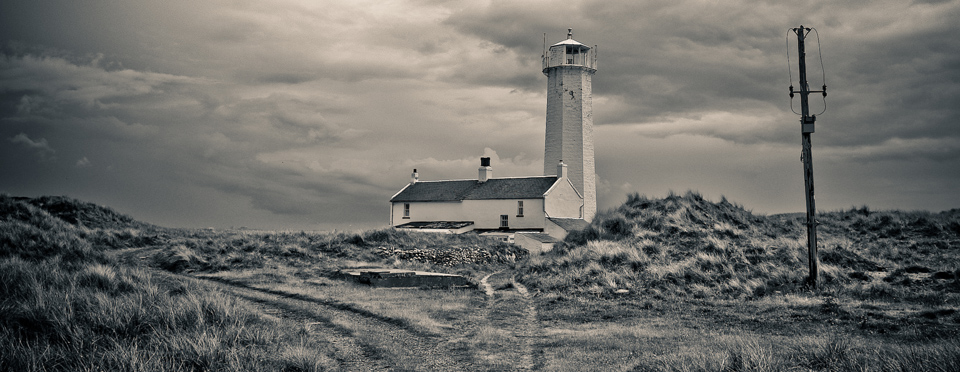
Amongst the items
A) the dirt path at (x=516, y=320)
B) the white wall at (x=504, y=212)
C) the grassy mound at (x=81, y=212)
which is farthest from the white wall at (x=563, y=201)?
the grassy mound at (x=81, y=212)

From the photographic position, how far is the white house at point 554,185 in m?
39.6

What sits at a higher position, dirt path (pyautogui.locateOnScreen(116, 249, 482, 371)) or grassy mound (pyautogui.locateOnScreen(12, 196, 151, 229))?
grassy mound (pyautogui.locateOnScreen(12, 196, 151, 229))

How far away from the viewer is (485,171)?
44.4 metres

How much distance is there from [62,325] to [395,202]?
3795 centimetres

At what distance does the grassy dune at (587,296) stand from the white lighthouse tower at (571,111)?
1488cm

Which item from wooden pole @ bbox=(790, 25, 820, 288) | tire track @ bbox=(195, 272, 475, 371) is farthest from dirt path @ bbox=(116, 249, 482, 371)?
wooden pole @ bbox=(790, 25, 820, 288)

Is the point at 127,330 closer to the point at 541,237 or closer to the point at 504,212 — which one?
the point at 541,237

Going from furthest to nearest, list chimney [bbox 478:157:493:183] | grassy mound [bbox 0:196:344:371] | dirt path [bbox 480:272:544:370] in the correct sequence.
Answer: chimney [bbox 478:157:493:183] < dirt path [bbox 480:272:544:370] < grassy mound [bbox 0:196:344:371]

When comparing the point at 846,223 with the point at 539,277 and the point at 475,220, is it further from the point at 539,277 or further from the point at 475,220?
the point at 475,220

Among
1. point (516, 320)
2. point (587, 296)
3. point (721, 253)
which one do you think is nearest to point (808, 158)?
point (721, 253)

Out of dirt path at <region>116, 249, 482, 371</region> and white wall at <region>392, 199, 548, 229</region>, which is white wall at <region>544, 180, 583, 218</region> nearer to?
white wall at <region>392, 199, 548, 229</region>

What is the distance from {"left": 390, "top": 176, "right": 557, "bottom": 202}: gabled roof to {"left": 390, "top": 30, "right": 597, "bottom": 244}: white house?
0.24ft

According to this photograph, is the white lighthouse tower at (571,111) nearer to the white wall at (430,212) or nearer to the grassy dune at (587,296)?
the white wall at (430,212)

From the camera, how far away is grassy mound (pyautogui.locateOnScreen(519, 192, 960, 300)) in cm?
1573
